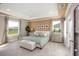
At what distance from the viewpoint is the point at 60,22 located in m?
5.68

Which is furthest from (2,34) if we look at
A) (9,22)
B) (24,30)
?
(24,30)

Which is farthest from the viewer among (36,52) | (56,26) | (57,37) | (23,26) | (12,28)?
(23,26)

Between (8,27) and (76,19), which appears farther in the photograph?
(8,27)

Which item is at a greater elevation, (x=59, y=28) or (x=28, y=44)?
(x=59, y=28)

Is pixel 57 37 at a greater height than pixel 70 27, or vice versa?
pixel 70 27

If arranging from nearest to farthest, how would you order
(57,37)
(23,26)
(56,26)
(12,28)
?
(57,37) → (12,28) → (56,26) → (23,26)

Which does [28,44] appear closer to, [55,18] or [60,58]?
[60,58]

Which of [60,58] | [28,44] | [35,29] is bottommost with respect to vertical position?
[28,44]

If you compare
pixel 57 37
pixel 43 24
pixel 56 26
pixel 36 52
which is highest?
pixel 43 24

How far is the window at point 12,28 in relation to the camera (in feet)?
17.6

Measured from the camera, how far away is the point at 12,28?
5.71 meters

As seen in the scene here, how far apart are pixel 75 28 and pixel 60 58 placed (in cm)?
87

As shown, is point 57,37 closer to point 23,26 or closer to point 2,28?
point 23,26

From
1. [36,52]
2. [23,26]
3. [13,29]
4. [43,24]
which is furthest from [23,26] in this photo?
[36,52]
